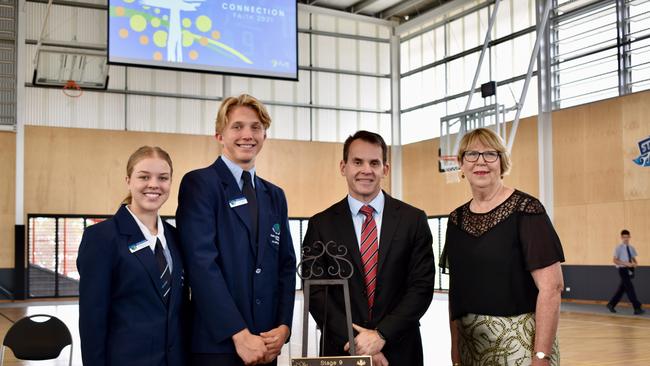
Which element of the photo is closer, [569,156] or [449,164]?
[449,164]

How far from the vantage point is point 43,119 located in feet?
65.9

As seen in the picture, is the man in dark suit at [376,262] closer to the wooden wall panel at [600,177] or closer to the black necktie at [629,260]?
the black necktie at [629,260]

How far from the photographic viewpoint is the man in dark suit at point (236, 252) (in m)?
3.13

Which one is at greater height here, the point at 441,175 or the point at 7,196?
the point at 441,175

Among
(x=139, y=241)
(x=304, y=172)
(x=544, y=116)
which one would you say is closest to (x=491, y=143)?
(x=139, y=241)

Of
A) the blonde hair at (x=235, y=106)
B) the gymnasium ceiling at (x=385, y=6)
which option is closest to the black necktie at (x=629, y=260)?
the gymnasium ceiling at (x=385, y=6)

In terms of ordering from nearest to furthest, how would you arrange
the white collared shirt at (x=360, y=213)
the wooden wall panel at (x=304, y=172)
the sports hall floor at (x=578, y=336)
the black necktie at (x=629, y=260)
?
1. the white collared shirt at (x=360, y=213)
2. the sports hall floor at (x=578, y=336)
3. the black necktie at (x=629, y=260)
4. the wooden wall panel at (x=304, y=172)

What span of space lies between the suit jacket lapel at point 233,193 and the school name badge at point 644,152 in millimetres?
14666

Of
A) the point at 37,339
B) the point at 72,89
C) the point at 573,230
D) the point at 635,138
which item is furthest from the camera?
the point at 72,89

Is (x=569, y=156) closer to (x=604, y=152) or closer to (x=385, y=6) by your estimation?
(x=604, y=152)

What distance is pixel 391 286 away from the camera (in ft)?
11.2

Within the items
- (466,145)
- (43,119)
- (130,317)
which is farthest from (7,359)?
(43,119)

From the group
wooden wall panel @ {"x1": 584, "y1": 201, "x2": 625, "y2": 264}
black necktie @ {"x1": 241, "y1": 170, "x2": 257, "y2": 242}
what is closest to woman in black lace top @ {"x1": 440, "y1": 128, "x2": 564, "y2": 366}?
black necktie @ {"x1": 241, "y1": 170, "x2": 257, "y2": 242}

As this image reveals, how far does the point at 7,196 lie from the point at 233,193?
18.1 m
